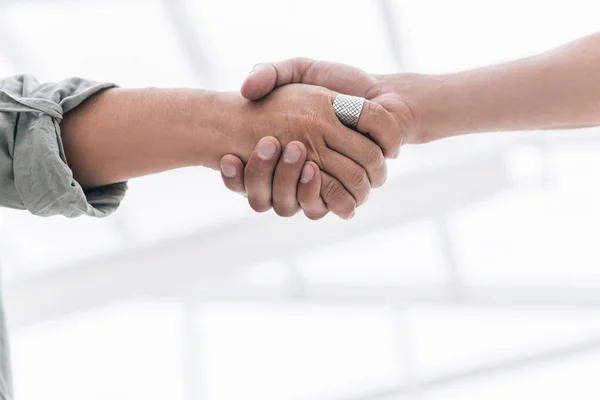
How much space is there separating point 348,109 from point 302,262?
14.1 ft

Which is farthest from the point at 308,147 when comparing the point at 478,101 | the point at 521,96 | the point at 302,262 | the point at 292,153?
the point at 302,262

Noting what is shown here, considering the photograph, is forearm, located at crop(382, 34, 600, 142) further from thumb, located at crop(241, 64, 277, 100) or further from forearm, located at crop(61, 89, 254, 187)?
forearm, located at crop(61, 89, 254, 187)

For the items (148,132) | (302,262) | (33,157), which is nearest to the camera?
(33,157)

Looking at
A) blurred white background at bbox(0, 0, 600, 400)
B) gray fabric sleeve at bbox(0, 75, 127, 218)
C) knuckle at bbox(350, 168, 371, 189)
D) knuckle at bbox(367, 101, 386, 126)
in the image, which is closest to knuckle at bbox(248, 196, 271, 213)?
knuckle at bbox(350, 168, 371, 189)

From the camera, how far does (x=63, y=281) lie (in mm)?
5961

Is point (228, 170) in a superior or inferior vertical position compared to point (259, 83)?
inferior

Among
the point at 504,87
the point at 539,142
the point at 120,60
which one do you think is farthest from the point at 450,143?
the point at 504,87

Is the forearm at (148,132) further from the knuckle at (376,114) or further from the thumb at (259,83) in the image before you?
the knuckle at (376,114)

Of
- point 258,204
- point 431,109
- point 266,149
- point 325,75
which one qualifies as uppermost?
point 325,75

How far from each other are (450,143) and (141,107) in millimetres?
3563

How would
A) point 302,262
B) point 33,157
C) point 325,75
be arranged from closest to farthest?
point 33,157, point 325,75, point 302,262

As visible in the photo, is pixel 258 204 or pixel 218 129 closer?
pixel 218 129

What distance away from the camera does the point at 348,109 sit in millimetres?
2141

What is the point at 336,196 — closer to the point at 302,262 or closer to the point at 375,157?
the point at 375,157
